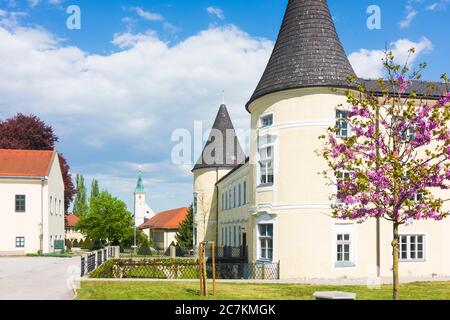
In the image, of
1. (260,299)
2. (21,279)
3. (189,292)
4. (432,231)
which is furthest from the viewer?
(432,231)

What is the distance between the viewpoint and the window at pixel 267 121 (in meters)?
24.5

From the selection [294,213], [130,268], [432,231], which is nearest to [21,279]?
[130,268]

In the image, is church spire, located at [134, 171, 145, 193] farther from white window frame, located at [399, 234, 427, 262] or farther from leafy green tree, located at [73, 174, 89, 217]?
white window frame, located at [399, 234, 427, 262]

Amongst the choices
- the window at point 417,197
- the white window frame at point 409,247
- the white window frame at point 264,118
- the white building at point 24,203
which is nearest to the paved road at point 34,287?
the window at point 417,197

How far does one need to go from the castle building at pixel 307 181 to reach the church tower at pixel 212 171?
20.7m

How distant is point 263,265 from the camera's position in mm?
23719

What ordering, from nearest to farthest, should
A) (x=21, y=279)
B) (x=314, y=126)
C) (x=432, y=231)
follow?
(x=21, y=279) < (x=314, y=126) < (x=432, y=231)

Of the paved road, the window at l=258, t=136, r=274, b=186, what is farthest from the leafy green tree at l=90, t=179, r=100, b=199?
the window at l=258, t=136, r=274, b=186

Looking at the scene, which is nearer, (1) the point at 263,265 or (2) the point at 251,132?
(1) the point at 263,265

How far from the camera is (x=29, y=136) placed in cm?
5419

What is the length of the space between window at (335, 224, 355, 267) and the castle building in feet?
0.15

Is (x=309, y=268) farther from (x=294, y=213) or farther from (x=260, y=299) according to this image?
(x=260, y=299)

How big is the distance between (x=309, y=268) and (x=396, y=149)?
32.8ft

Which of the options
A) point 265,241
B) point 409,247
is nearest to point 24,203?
point 265,241
